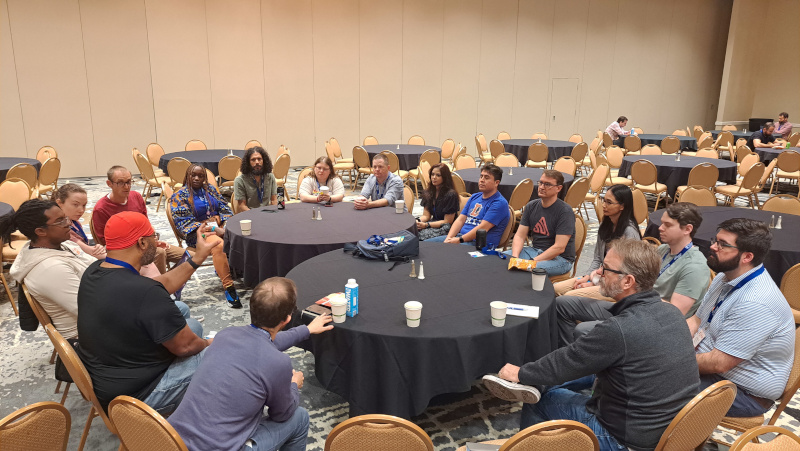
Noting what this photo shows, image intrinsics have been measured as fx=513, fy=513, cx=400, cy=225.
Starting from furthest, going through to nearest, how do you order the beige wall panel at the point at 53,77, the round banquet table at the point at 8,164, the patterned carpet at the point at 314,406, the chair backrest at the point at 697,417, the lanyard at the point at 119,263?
the beige wall panel at the point at 53,77
the round banquet table at the point at 8,164
the patterned carpet at the point at 314,406
the lanyard at the point at 119,263
the chair backrest at the point at 697,417

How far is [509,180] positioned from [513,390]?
5.15 metres

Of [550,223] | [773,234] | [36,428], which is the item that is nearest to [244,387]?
[36,428]

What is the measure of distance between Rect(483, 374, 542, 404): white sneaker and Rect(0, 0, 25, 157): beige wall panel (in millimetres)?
11549

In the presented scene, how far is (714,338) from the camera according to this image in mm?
2555

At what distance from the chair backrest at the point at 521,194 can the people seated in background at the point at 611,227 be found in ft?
7.60

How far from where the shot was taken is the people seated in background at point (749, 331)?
2316 mm

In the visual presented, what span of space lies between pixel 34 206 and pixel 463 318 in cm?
257

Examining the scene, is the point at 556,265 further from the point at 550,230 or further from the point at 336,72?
the point at 336,72

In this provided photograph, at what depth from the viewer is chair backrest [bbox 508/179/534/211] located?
621 centimetres

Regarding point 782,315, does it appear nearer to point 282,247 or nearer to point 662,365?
point 662,365

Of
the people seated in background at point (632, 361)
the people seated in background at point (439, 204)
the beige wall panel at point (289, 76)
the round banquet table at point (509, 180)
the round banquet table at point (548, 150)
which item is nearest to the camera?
the people seated in background at point (632, 361)

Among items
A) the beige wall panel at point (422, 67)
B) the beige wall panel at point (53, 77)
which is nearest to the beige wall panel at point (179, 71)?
the beige wall panel at point (53, 77)

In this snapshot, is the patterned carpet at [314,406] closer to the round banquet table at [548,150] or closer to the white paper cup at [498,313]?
the white paper cup at [498,313]

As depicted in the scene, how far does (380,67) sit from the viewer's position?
43.6 feet
